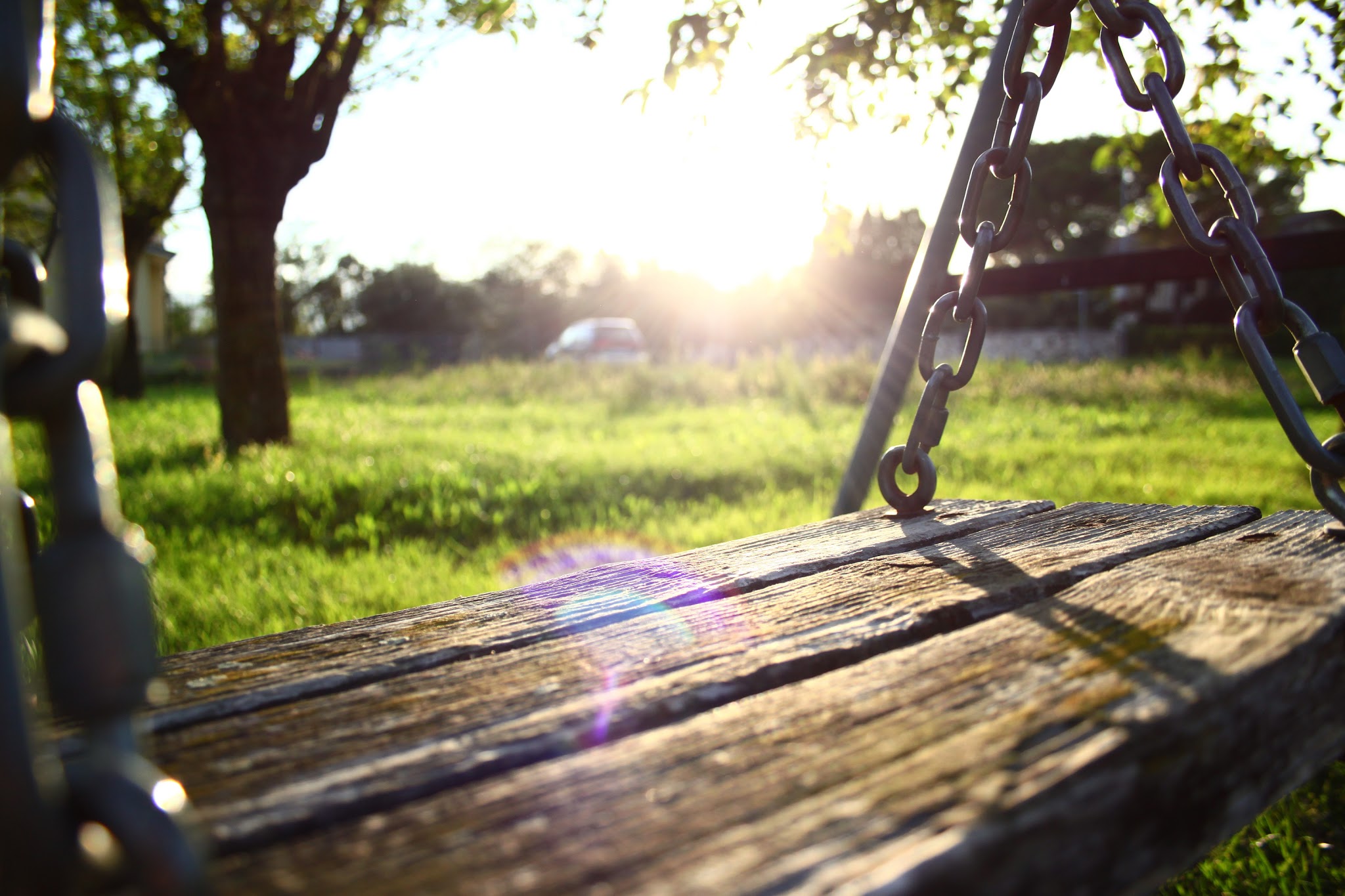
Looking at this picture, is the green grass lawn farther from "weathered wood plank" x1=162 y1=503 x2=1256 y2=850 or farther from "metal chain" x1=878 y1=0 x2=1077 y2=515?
"weathered wood plank" x1=162 y1=503 x2=1256 y2=850

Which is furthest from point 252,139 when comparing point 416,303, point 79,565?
point 416,303

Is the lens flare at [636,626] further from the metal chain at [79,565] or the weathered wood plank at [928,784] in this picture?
the metal chain at [79,565]

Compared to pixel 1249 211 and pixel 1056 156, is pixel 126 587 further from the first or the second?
pixel 1056 156

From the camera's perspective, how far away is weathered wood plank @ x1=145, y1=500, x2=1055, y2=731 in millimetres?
896

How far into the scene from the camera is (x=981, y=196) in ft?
5.47

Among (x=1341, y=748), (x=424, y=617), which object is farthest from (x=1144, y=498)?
(x=424, y=617)

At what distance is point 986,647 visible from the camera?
906 millimetres

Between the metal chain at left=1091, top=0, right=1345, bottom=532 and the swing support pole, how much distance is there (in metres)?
1.40

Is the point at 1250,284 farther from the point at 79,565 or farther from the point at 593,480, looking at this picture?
the point at 593,480

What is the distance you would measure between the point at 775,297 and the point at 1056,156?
60.4 ft

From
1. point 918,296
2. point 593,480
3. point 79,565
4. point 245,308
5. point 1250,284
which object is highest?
point 245,308

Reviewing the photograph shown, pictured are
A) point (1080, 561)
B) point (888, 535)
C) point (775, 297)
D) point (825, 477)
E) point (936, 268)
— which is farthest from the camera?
point (775, 297)

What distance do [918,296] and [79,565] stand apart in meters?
2.69

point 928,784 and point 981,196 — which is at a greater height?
point 981,196
